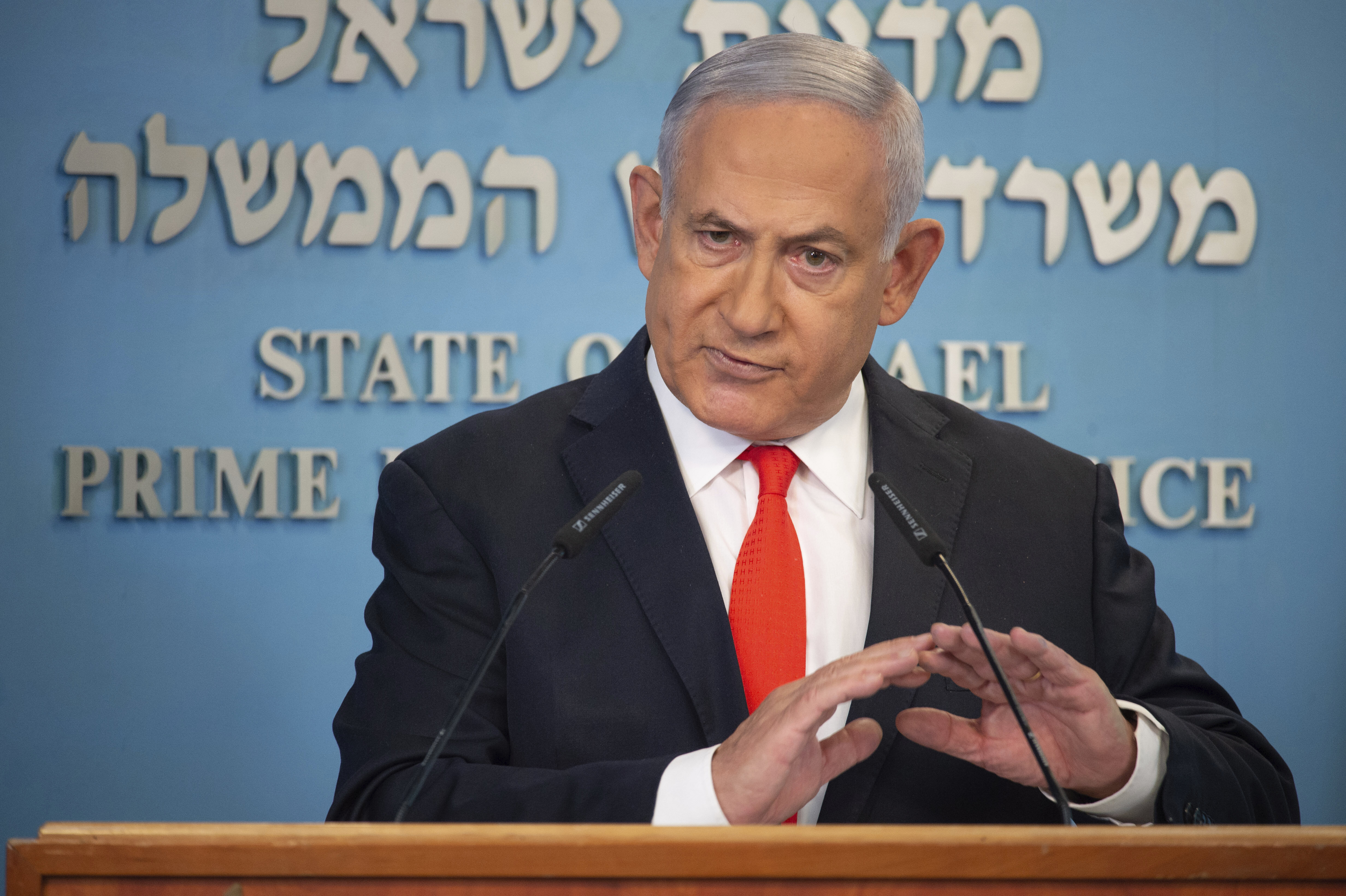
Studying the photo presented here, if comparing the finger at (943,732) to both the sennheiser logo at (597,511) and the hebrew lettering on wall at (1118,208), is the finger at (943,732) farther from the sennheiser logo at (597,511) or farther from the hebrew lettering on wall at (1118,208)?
the hebrew lettering on wall at (1118,208)

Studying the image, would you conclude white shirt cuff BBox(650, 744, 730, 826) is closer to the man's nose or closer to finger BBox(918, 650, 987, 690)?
finger BBox(918, 650, 987, 690)

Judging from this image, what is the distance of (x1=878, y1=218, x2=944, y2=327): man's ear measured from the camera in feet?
5.07

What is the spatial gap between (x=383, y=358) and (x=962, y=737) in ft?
5.69

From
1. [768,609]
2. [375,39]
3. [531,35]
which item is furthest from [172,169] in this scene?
[768,609]

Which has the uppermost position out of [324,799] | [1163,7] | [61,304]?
[1163,7]

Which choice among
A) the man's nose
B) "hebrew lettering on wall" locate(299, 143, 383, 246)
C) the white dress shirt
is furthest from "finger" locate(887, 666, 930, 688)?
"hebrew lettering on wall" locate(299, 143, 383, 246)

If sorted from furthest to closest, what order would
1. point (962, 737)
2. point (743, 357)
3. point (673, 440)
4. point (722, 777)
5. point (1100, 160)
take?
1. point (1100, 160)
2. point (673, 440)
3. point (743, 357)
4. point (962, 737)
5. point (722, 777)

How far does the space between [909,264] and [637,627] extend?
59 cm

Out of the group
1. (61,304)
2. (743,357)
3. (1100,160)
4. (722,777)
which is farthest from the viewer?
(1100,160)

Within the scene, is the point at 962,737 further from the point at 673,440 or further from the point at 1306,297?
the point at 1306,297

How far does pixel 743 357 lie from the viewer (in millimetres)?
1393

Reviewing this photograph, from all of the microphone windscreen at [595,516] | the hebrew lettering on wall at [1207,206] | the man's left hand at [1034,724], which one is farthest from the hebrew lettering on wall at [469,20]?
the man's left hand at [1034,724]

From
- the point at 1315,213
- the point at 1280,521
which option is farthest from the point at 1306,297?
the point at 1280,521

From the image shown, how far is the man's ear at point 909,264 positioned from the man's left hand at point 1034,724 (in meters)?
0.51
